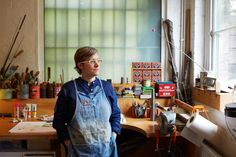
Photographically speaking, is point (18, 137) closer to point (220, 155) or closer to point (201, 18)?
point (220, 155)

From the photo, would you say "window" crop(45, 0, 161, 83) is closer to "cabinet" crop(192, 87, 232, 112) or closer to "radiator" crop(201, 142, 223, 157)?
"cabinet" crop(192, 87, 232, 112)

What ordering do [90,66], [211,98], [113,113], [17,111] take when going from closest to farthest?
[90,66]
[113,113]
[211,98]
[17,111]

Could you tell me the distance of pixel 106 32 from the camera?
3510mm

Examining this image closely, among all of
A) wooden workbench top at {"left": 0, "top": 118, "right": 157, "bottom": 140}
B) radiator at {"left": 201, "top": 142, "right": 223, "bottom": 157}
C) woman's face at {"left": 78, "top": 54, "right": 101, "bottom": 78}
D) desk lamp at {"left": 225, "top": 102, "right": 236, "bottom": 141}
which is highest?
woman's face at {"left": 78, "top": 54, "right": 101, "bottom": 78}

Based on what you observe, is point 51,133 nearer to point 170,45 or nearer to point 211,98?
point 211,98

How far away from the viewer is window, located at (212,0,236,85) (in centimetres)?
275

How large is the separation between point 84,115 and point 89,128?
95mm

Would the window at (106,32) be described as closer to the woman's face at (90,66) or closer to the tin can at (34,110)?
the tin can at (34,110)

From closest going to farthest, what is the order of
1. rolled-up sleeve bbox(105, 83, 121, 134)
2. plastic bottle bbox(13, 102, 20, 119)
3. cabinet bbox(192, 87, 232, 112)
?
rolled-up sleeve bbox(105, 83, 121, 134)
cabinet bbox(192, 87, 232, 112)
plastic bottle bbox(13, 102, 20, 119)

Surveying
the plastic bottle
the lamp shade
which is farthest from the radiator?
the plastic bottle

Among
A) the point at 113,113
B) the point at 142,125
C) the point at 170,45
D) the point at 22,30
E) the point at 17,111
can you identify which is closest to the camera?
the point at 113,113

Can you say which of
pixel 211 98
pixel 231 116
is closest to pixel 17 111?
pixel 211 98

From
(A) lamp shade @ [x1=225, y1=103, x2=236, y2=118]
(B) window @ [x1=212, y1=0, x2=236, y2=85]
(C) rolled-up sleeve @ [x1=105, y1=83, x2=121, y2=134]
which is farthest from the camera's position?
(B) window @ [x1=212, y1=0, x2=236, y2=85]

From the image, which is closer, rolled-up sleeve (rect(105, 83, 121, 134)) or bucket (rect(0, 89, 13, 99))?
rolled-up sleeve (rect(105, 83, 121, 134))
